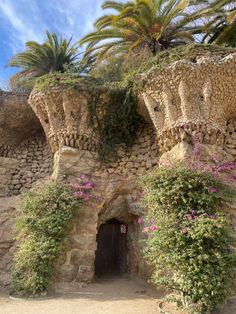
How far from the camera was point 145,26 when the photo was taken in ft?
29.1

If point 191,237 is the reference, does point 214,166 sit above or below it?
above

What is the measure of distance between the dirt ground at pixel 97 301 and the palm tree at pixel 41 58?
8.61m

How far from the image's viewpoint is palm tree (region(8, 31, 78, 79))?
11766 mm

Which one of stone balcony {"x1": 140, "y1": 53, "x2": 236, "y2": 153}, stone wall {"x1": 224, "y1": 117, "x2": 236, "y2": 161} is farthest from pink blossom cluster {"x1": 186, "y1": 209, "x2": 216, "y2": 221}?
stone wall {"x1": 224, "y1": 117, "x2": 236, "y2": 161}

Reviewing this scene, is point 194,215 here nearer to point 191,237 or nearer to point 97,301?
point 191,237

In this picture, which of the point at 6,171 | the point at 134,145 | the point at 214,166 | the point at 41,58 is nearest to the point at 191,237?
the point at 214,166

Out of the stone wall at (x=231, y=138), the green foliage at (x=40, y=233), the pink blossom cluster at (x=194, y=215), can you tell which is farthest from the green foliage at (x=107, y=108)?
the pink blossom cluster at (x=194, y=215)

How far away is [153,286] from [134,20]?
300 inches

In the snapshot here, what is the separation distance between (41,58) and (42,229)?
7.71 meters

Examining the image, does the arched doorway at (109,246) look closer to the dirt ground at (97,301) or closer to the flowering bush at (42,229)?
the dirt ground at (97,301)

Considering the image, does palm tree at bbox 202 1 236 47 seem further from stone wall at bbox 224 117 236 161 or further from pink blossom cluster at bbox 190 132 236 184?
pink blossom cluster at bbox 190 132 236 184

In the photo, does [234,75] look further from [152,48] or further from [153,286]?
[153,286]

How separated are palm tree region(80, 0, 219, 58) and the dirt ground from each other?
7057 mm

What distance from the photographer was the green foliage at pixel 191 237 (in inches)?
194
